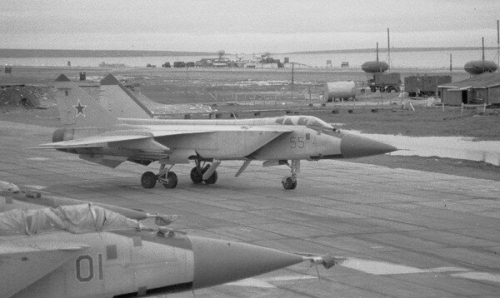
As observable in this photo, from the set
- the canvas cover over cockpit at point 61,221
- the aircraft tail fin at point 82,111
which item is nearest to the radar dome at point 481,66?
the aircraft tail fin at point 82,111

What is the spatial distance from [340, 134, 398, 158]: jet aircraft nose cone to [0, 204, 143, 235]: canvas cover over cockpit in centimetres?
1696

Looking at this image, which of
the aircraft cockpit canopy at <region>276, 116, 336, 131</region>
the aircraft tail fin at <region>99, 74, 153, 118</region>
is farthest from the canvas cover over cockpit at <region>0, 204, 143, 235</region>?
the aircraft tail fin at <region>99, 74, 153, 118</region>

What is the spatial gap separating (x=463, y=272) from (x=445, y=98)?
49.6 m

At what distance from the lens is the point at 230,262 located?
33.7ft

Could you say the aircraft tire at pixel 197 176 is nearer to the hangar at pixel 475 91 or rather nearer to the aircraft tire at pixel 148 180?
the aircraft tire at pixel 148 180

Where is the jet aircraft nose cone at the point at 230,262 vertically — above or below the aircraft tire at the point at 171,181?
above

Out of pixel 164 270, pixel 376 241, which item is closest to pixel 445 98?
pixel 376 241

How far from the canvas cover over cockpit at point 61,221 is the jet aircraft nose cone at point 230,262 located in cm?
95

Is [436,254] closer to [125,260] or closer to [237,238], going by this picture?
[237,238]

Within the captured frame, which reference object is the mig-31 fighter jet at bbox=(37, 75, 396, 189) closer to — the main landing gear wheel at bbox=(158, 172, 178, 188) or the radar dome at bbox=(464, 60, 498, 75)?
the main landing gear wheel at bbox=(158, 172, 178, 188)

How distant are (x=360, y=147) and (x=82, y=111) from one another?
9.34 m

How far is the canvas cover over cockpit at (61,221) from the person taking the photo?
33.4 feet

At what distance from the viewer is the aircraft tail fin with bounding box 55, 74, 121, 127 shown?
96.5 feet

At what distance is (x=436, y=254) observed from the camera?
1830cm
